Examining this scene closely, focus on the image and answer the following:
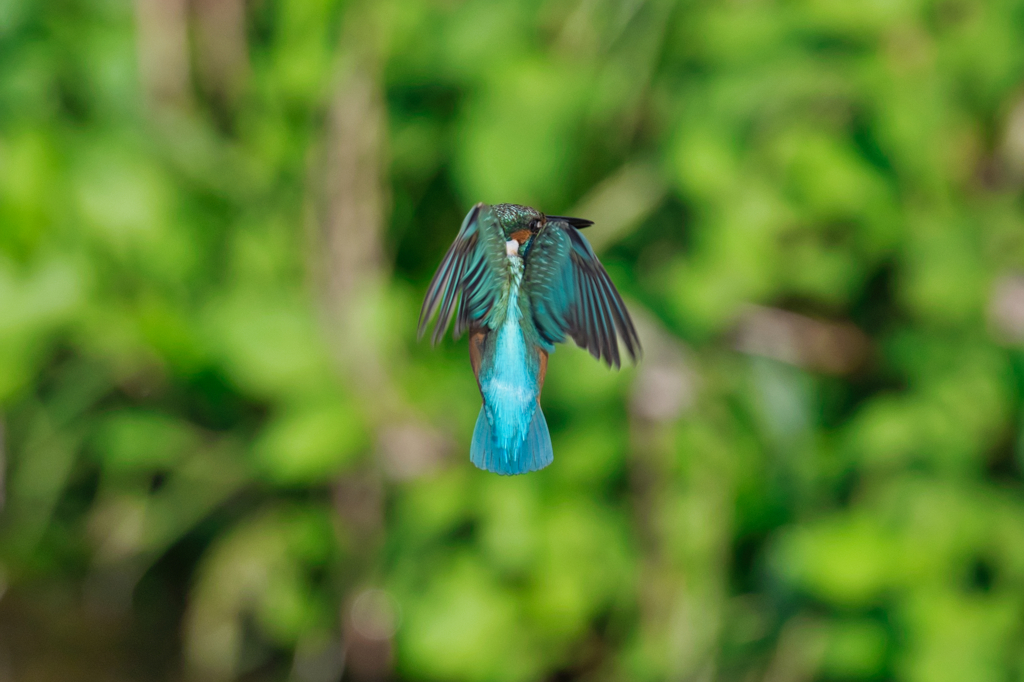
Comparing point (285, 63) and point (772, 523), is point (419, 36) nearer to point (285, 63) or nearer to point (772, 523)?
point (285, 63)

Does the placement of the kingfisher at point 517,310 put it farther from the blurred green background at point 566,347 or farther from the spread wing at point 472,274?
the blurred green background at point 566,347

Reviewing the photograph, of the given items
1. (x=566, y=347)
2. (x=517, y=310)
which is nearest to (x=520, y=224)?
(x=517, y=310)

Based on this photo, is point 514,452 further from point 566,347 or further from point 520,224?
point 566,347

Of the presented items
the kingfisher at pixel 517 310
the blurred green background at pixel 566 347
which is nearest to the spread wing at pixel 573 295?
the kingfisher at pixel 517 310

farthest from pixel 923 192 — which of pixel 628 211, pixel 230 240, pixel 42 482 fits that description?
pixel 42 482

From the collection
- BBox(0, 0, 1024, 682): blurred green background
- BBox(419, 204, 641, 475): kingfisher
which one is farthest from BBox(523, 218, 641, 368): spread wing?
BBox(0, 0, 1024, 682): blurred green background

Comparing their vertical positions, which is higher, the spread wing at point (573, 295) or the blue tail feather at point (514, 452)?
the spread wing at point (573, 295)
